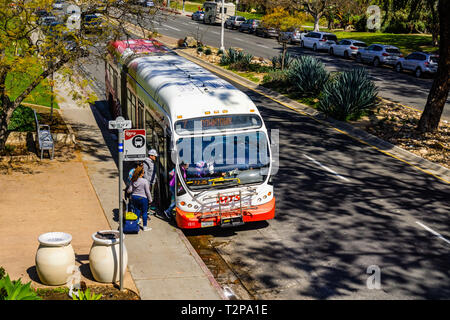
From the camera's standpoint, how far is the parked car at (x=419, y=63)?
1310 inches

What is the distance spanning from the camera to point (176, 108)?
12.7 meters

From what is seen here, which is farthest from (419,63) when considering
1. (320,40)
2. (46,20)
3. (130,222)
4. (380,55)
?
(130,222)

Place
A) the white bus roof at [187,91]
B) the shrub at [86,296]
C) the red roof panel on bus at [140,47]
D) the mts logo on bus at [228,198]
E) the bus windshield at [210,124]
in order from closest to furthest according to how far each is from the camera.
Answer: the shrub at [86,296] < the mts logo on bus at [228,198] < the bus windshield at [210,124] < the white bus roof at [187,91] < the red roof panel on bus at [140,47]

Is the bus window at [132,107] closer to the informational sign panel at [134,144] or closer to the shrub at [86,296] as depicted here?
the informational sign panel at [134,144]

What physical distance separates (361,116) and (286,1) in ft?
100

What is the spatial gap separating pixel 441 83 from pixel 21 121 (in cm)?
1568

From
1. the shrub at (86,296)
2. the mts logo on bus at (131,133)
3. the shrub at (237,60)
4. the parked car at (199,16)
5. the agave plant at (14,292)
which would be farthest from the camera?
the parked car at (199,16)

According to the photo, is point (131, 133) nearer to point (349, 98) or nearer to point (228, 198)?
point (228, 198)

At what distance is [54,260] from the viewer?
31.2 ft

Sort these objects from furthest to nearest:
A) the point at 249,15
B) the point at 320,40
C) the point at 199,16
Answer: the point at 249,15 → the point at 199,16 → the point at 320,40

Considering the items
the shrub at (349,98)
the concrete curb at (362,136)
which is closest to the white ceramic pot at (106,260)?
the concrete curb at (362,136)

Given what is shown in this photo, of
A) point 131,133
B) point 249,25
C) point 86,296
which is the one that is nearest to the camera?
point 86,296

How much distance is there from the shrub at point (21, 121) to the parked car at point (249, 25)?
40279 millimetres

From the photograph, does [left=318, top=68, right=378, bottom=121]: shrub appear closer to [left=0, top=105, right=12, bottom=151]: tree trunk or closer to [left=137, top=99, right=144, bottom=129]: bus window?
[left=137, top=99, right=144, bottom=129]: bus window
